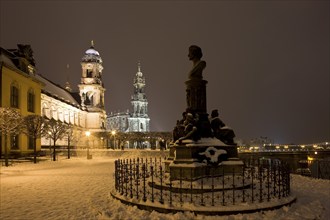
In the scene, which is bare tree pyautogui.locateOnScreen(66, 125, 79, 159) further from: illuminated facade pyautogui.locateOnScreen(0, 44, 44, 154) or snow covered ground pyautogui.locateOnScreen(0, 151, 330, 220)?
snow covered ground pyautogui.locateOnScreen(0, 151, 330, 220)

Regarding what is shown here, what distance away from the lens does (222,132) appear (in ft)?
41.9

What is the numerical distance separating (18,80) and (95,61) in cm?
4517

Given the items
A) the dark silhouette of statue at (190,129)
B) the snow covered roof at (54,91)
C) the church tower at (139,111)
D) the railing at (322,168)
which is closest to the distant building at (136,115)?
the church tower at (139,111)

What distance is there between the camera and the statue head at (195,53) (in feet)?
42.5

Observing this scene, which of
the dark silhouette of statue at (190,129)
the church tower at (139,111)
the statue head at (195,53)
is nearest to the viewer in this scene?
the dark silhouette of statue at (190,129)

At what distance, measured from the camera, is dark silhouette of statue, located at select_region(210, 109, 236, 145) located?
498 inches

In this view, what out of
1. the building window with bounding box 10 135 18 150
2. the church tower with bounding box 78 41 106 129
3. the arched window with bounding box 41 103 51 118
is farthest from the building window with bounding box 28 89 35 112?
the church tower with bounding box 78 41 106 129

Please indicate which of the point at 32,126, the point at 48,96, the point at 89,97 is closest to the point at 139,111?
the point at 89,97

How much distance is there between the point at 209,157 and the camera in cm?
1133

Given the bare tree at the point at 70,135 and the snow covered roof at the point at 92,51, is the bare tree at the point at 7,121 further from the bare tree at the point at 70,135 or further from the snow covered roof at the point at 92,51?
the snow covered roof at the point at 92,51

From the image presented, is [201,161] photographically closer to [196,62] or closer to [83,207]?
[196,62]

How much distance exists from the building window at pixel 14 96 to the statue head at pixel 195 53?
29178 millimetres

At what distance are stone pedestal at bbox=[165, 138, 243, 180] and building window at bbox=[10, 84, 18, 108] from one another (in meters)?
30.2

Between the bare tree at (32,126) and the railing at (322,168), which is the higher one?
the bare tree at (32,126)
